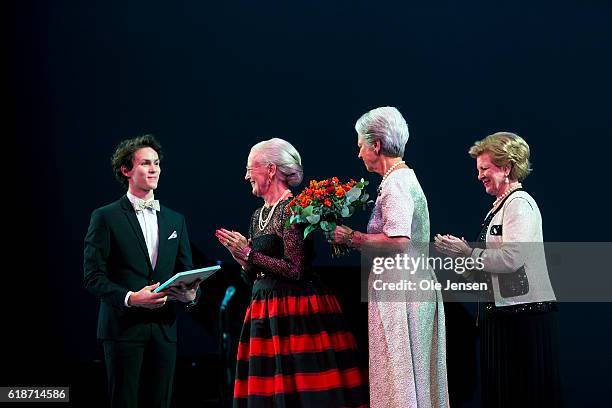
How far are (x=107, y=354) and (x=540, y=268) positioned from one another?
85.0 inches

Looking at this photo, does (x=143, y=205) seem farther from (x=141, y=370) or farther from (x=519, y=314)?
(x=519, y=314)

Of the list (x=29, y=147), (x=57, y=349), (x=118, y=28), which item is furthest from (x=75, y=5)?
(x=57, y=349)

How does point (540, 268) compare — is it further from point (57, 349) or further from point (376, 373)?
point (57, 349)

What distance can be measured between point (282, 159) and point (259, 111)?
1943 millimetres

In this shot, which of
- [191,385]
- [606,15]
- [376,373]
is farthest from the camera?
[606,15]

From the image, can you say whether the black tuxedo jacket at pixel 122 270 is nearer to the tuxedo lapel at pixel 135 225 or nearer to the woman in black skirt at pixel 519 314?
the tuxedo lapel at pixel 135 225

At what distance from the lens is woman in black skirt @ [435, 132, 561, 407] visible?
12.3 feet

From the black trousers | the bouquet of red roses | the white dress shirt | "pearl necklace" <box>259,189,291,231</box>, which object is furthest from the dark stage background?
the bouquet of red roses

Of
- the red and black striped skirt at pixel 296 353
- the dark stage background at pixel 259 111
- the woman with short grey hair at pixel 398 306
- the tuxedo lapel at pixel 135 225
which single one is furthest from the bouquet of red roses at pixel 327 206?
the dark stage background at pixel 259 111

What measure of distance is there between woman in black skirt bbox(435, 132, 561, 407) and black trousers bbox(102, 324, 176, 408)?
160 centimetres

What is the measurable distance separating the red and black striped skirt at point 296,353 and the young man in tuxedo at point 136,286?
472mm

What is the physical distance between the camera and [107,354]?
13.4 feet

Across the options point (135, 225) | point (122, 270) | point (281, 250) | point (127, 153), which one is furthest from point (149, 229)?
point (281, 250)

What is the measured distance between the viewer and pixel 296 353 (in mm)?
3719
